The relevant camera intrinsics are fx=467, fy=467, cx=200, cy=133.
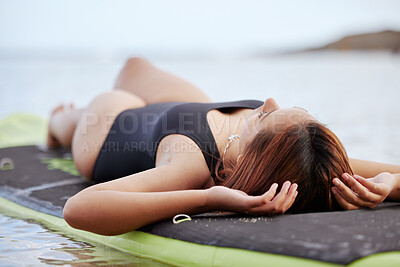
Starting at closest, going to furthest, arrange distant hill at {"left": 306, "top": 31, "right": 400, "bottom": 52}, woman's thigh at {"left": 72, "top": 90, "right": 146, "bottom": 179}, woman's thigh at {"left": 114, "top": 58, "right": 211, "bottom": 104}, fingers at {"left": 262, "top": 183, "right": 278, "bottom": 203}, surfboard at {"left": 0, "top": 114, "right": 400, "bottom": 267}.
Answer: surfboard at {"left": 0, "top": 114, "right": 400, "bottom": 267}, fingers at {"left": 262, "top": 183, "right": 278, "bottom": 203}, woman's thigh at {"left": 72, "top": 90, "right": 146, "bottom": 179}, woman's thigh at {"left": 114, "top": 58, "right": 211, "bottom": 104}, distant hill at {"left": 306, "top": 31, "right": 400, "bottom": 52}

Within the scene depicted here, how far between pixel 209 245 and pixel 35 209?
0.75 metres

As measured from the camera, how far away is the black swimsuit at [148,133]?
1366 millimetres

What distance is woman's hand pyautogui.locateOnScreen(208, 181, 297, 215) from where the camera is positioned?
1.06 meters

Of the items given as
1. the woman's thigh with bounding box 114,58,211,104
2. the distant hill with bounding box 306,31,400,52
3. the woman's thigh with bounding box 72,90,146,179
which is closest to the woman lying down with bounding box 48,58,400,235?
the woman's thigh with bounding box 72,90,146,179

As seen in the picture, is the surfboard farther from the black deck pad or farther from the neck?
the neck

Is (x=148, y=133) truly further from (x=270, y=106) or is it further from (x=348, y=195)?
(x=348, y=195)

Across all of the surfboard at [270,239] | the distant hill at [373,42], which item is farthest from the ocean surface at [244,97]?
the distant hill at [373,42]

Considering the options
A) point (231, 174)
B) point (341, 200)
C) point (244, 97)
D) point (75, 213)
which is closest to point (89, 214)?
point (75, 213)

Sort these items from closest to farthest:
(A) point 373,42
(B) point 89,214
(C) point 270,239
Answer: (C) point 270,239
(B) point 89,214
(A) point 373,42

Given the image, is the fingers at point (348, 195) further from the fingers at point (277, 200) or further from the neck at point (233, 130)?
the neck at point (233, 130)

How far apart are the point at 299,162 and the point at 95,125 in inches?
36.1

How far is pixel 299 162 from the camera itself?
109 centimetres

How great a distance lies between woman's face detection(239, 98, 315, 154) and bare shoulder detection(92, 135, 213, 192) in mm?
135

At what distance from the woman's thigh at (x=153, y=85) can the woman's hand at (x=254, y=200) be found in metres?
0.86
